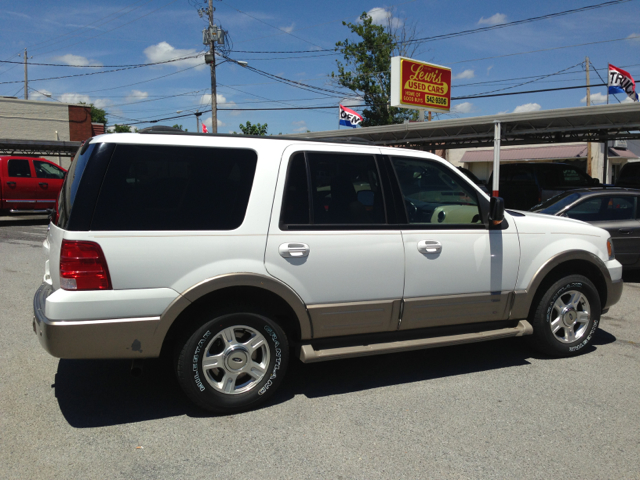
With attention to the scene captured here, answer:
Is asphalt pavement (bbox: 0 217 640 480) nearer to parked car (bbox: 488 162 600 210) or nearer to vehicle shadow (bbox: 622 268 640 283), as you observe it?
vehicle shadow (bbox: 622 268 640 283)

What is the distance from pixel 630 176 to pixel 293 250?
1571 cm

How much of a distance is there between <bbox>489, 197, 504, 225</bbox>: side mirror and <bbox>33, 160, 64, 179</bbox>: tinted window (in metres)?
16.3

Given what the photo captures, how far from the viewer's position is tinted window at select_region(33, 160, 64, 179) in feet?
56.5

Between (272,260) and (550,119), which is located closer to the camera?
(272,260)

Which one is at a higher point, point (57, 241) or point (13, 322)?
point (57, 241)

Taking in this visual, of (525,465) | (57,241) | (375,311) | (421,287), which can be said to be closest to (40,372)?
(57,241)

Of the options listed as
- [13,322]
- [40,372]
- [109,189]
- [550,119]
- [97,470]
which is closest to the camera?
[97,470]

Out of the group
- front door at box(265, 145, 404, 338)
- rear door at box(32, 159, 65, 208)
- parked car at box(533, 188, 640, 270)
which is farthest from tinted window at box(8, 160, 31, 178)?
front door at box(265, 145, 404, 338)

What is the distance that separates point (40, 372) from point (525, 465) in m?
3.83

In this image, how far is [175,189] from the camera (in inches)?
145

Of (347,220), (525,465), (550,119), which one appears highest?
(550,119)

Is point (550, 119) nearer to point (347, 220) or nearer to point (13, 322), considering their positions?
point (347, 220)

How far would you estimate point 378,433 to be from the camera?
3.60 m

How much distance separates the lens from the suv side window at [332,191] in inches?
158
